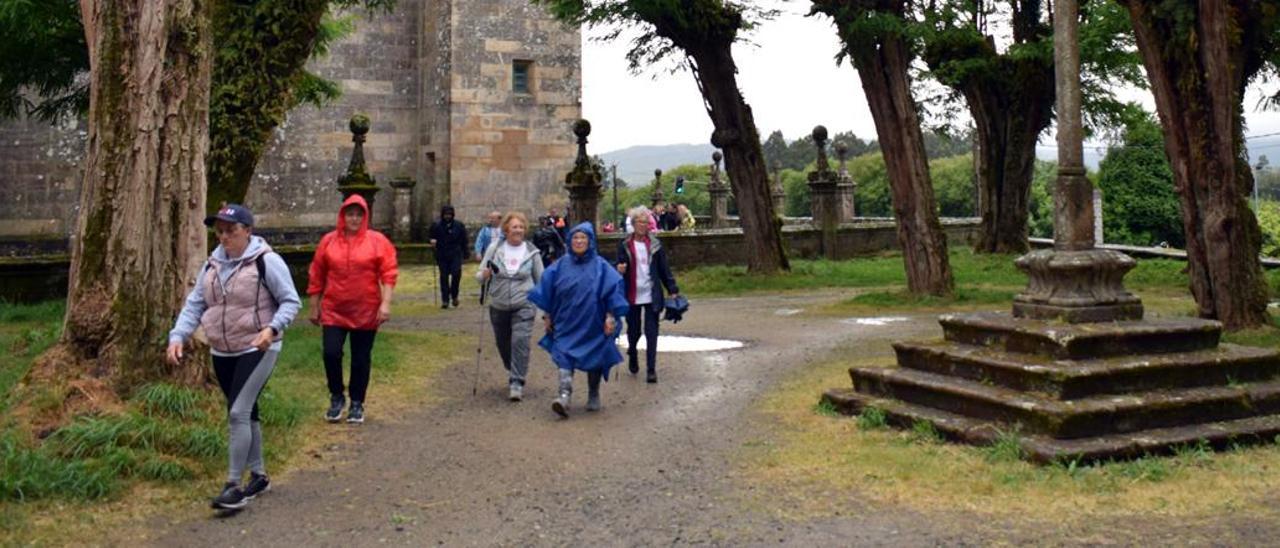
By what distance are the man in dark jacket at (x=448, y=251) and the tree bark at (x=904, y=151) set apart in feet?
21.9

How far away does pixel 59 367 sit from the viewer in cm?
Result: 702

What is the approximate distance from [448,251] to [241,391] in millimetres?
11357

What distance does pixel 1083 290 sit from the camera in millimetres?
7605

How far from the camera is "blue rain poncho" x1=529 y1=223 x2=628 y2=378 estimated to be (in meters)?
8.32

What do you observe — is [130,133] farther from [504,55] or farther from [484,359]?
[504,55]

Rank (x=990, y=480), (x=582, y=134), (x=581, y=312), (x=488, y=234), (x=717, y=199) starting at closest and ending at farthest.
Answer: (x=990, y=480) → (x=581, y=312) → (x=488, y=234) → (x=582, y=134) → (x=717, y=199)

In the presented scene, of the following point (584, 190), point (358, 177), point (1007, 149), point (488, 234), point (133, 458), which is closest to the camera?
point (133, 458)

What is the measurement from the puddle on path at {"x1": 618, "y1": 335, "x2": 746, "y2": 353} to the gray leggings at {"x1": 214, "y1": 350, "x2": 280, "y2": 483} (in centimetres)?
629

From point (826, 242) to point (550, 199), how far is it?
699 cm

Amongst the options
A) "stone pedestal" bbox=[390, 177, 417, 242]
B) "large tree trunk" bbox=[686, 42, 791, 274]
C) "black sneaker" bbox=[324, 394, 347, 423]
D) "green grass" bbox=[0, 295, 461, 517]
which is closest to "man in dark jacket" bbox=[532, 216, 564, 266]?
"green grass" bbox=[0, 295, 461, 517]

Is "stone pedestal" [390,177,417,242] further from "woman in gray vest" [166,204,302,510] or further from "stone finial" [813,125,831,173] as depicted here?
"woman in gray vest" [166,204,302,510]

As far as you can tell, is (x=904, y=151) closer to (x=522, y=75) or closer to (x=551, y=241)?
(x=551, y=241)

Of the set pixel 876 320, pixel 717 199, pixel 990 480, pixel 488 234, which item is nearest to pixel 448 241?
pixel 488 234

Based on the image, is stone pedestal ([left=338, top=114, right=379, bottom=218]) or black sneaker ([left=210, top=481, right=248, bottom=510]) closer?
black sneaker ([left=210, top=481, right=248, bottom=510])
